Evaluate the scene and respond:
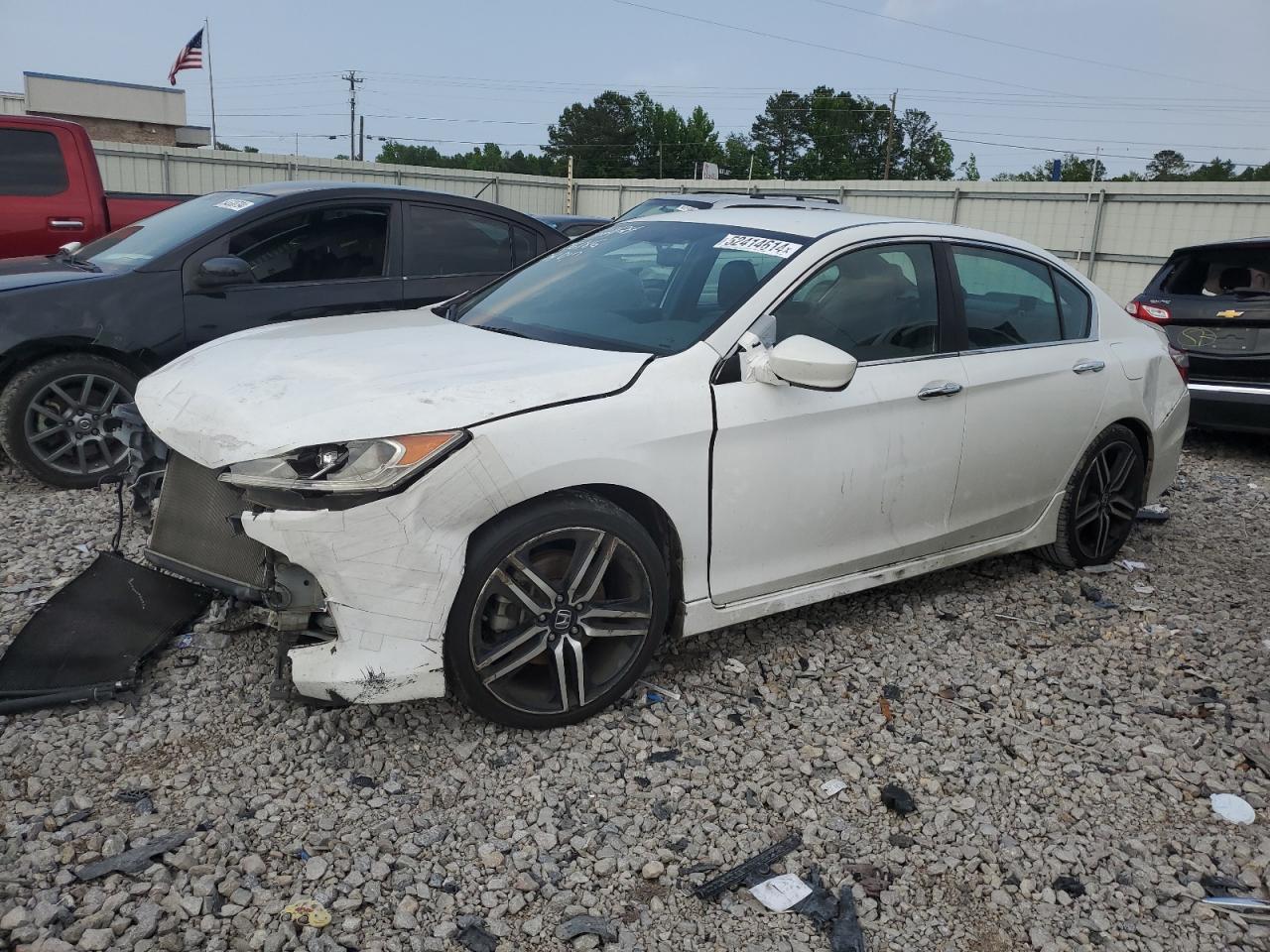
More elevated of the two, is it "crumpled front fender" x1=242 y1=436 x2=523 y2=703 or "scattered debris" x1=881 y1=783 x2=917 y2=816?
"crumpled front fender" x1=242 y1=436 x2=523 y2=703

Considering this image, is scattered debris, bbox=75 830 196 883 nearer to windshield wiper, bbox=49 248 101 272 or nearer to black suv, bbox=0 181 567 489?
black suv, bbox=0 181 567 489

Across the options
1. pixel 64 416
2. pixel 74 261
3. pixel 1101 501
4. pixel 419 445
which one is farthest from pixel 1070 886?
pixel 74 261

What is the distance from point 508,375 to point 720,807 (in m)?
1.50

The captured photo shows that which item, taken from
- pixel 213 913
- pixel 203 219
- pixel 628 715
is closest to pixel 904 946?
pixel 628 715

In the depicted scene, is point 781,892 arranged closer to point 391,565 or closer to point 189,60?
point 391,565

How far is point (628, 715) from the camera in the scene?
3.61 meters

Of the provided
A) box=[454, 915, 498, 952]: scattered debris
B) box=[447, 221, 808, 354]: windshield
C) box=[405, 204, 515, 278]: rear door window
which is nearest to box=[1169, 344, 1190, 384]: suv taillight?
box=[447, 221, 808, 354]: windshield

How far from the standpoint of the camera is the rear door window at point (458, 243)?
6.33 m

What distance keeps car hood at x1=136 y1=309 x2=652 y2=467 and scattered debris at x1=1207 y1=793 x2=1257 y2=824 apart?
234 centimetres

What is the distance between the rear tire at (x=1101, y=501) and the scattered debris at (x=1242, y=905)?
2.39m

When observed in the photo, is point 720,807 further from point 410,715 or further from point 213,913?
point 213,913

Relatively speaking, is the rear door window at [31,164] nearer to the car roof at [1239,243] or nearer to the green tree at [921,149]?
the car roof at [1239,243]

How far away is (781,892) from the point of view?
2.79 meters

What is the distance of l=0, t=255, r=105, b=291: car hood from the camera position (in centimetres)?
550
